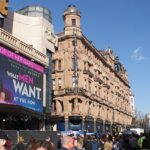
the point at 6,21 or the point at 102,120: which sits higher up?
the point at 6,21

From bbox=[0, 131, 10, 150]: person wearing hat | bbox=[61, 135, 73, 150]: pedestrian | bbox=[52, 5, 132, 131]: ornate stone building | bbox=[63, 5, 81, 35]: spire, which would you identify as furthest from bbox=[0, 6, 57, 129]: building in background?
bbox=[0, 131, 10, 150]: person wearing hat

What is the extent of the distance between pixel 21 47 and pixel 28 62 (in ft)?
5.69

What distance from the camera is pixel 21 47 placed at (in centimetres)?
3775

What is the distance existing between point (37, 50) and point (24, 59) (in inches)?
134

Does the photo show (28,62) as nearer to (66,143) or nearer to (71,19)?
(71,19)

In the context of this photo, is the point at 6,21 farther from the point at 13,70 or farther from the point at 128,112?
the point at 128,112

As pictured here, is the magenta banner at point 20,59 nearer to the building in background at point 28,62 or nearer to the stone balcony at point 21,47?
the building in background at point 28,62

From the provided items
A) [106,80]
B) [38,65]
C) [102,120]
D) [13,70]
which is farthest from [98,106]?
[13,70]

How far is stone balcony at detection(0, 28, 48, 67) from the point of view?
114 ft

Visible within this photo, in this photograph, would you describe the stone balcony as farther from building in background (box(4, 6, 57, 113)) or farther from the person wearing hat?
the person wearing hat

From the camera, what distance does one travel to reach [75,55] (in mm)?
61250

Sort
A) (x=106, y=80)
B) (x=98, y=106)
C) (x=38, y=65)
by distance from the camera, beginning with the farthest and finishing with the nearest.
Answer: (x=106, y=80)
(x=98, y=106)
(x=38, y=65)

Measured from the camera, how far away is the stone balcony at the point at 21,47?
1371 inches

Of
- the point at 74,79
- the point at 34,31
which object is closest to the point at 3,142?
the point at 34,31
